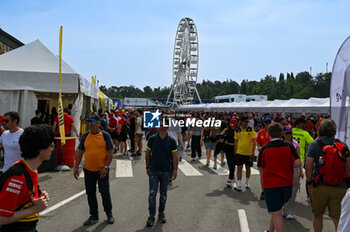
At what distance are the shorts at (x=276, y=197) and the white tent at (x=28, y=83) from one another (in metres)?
8.07

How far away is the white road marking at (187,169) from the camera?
27.8 feet

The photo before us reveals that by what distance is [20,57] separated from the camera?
10.6m

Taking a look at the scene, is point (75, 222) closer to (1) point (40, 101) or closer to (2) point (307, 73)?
(1) point (40, 101)

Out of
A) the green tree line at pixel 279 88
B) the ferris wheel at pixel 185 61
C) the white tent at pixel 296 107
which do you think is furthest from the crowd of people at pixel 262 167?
the green tree line at pixel 279 88

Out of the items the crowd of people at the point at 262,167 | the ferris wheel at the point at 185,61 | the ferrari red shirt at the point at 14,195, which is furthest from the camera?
the ferris wheel at the point at 185,61

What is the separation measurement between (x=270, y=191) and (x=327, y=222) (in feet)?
6.23

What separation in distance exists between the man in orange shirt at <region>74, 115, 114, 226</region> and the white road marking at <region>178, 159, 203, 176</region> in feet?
13.4

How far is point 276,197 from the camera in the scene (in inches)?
145

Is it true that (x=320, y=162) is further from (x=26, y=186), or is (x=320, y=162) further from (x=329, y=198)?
(x=26, y=186)

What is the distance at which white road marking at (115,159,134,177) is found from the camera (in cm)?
823

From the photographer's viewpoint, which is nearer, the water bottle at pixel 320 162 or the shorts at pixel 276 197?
the water bottle at pixel 320 162

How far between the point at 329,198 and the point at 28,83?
9542 millimetres

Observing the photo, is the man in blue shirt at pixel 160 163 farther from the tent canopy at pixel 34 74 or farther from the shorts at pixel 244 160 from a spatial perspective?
the tent canopy at pixel 34 74

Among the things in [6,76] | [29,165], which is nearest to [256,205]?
[29,165]
